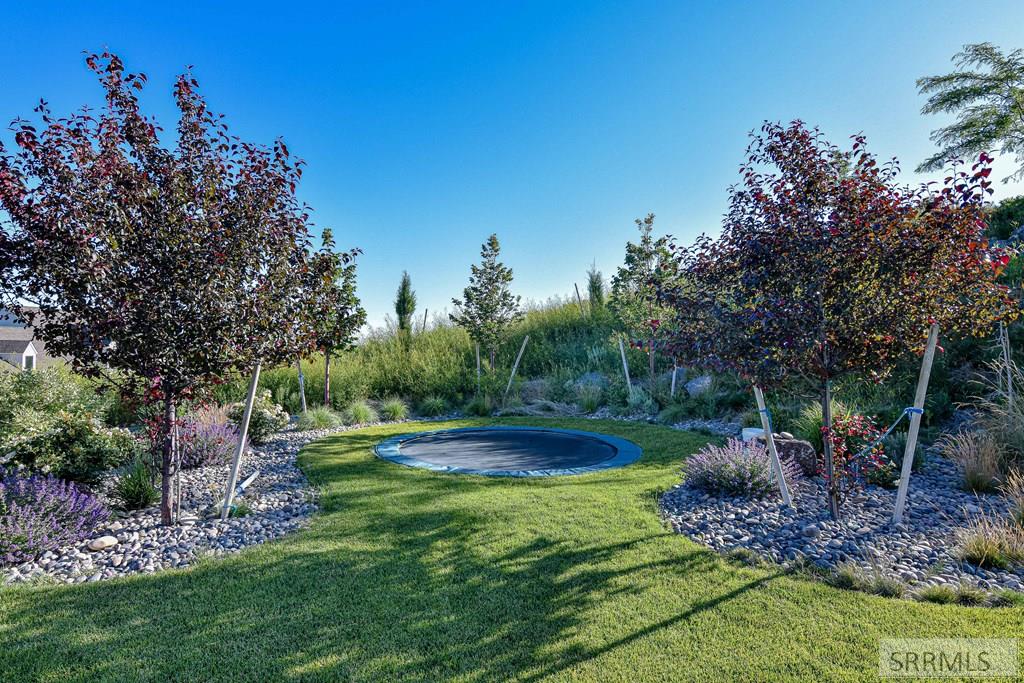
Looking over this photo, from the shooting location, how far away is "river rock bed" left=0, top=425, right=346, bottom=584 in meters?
2.83

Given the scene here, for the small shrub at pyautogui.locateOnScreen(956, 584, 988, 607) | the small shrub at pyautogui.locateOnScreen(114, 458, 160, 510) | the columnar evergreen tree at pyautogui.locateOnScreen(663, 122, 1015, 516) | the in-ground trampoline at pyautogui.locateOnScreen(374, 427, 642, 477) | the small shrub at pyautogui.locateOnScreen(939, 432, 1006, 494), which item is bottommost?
the small shrub at pyautogui.locateOnScreen(956, 584, 988, 607)

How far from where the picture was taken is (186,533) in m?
3.32

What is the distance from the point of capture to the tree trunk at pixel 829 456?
10.7 feet

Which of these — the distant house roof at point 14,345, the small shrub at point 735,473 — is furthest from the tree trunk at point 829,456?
the distant house roof at point 14,345

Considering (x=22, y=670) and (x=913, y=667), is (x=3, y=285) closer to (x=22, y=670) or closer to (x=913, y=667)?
(x=22, y=670)

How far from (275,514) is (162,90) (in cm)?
308

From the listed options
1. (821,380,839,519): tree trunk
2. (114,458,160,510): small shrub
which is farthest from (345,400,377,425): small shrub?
(821,380,839,519): tree trunk

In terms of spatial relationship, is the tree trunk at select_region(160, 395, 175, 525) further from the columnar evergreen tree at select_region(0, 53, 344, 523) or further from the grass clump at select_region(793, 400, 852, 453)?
the grass clump at select_region(793, 400, 852, 453)

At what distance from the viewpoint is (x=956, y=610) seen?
225 centimetres

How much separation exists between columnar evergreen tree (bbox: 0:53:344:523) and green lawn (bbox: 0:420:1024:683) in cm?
136

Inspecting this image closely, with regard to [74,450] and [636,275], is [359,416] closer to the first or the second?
[74,450]

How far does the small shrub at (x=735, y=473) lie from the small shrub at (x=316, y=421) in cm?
562

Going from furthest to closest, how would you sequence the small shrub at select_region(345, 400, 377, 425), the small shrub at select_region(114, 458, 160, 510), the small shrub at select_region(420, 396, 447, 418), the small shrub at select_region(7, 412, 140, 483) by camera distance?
the small shrub at select_region(420, 396, 447, 418) < the small shrub at select_region(345, 400, 377, 425) < the small shrub at select_region(7, 412, 140, 483) < the small shrub at select_region(114, 458, 160, 510)

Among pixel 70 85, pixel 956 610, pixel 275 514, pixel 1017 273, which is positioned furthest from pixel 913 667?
pixel 1017 273
